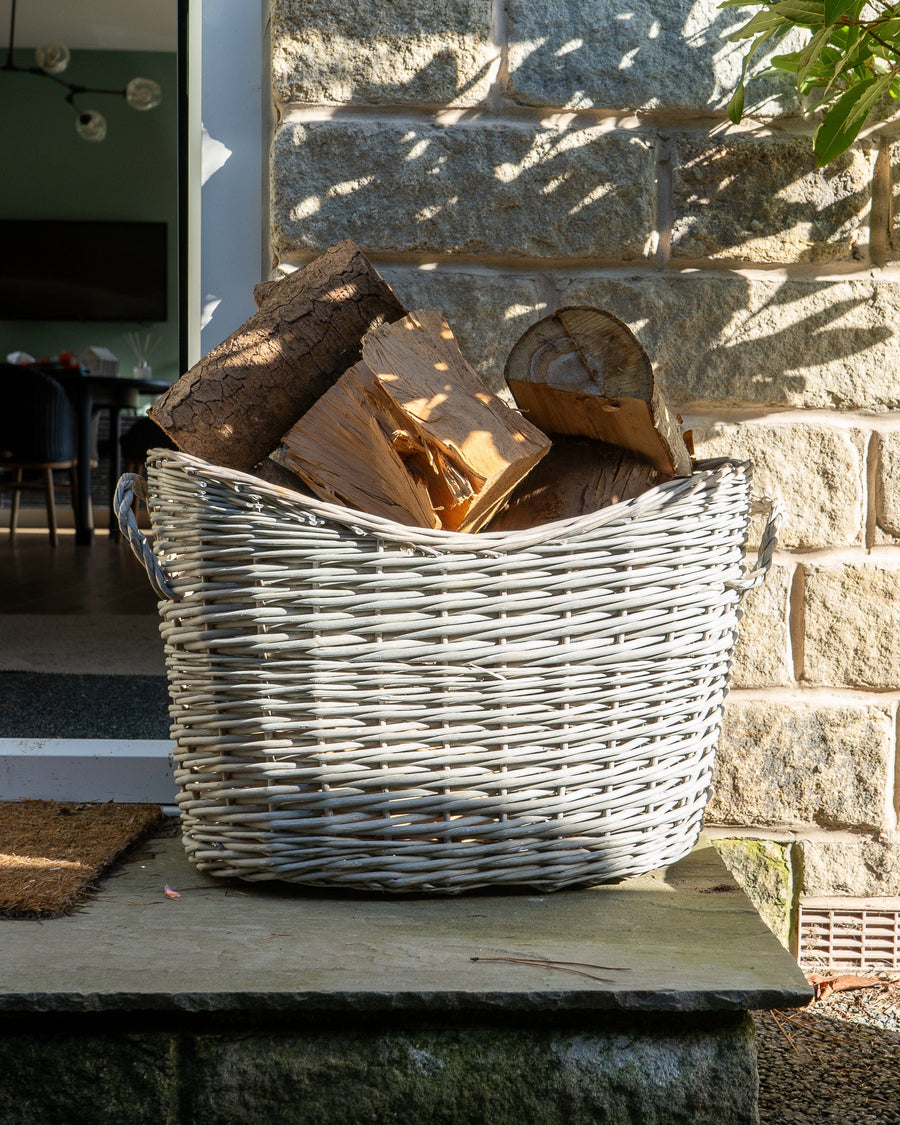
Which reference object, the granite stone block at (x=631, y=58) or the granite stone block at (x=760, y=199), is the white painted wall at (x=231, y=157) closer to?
the granite stone block at (x=631, y=58)

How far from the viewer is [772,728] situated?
58.5 inches

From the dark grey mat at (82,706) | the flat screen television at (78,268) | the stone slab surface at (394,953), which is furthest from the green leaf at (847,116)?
the flat screen television at (78,268)

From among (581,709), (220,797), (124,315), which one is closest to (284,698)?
(220,797)

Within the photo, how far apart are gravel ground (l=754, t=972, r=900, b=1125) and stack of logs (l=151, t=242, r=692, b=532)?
69 cm

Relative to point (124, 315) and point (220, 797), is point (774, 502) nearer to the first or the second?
point (220, 797)

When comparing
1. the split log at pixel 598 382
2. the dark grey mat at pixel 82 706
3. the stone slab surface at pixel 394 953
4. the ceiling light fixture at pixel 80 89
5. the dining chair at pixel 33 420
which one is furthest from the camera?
the ceiling light fixture at pixel 80 89

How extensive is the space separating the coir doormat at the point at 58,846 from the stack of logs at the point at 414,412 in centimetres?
49

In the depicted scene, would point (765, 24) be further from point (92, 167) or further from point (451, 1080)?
point (92, 167)

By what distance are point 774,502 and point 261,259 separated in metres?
0.81

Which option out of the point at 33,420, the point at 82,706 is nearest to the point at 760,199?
the point at 82,706

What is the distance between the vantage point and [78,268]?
9.03 m

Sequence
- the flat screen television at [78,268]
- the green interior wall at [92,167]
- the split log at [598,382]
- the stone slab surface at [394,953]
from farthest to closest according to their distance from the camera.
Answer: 1. the flat screen television at [78,268]
2. the green interior wall at [92,167]
3. the split log at [598,382]
4. the stone slab surface at [394,953]

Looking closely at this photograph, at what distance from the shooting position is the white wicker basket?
1.02 m

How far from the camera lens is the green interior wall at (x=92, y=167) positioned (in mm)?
8766
